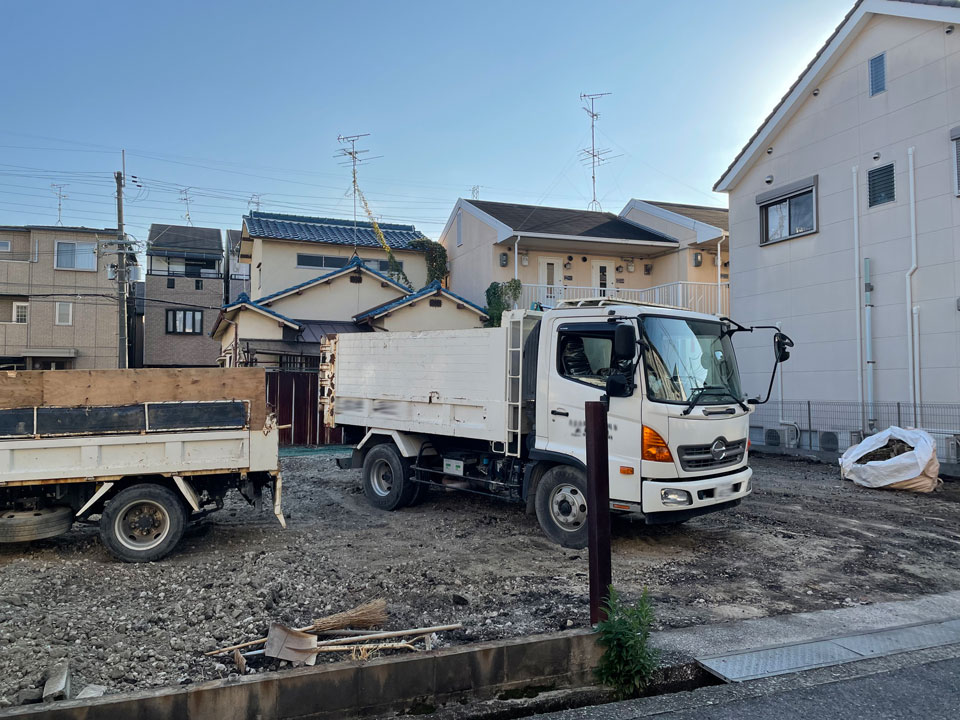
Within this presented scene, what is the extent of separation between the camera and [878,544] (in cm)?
770

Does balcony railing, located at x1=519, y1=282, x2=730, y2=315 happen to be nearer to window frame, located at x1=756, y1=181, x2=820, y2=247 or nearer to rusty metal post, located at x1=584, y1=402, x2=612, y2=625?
window frame, located at x1=756, y1=181, x2=820, y2=247

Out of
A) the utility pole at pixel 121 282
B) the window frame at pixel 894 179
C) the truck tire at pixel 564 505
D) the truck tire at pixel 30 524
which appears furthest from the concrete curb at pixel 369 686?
the utility pole at pixel 121 282

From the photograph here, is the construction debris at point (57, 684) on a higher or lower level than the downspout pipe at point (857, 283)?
lower

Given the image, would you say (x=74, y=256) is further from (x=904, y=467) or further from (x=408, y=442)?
(x=904, y=467)

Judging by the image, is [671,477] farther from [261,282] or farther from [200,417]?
[261,282]

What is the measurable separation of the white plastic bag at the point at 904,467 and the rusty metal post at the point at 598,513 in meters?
8.72

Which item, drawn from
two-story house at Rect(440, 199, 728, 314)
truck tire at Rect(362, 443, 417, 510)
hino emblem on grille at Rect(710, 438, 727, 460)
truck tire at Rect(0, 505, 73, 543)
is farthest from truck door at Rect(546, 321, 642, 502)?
two-story house at Rect(440, 199, 728, 314)

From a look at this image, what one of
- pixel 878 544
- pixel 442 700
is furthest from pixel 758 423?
pixel 442 700

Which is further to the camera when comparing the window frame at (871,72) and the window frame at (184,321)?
the window frame at (184,321)

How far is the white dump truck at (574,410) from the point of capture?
6.66 m

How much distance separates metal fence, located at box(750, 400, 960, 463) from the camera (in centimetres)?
1241

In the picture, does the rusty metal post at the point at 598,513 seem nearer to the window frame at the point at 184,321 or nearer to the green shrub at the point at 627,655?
the green shrub at the point at 627,655

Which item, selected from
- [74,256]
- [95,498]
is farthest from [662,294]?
[74,256]

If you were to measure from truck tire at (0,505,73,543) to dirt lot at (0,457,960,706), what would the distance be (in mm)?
259
